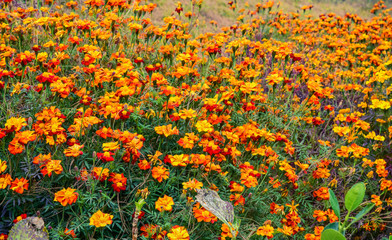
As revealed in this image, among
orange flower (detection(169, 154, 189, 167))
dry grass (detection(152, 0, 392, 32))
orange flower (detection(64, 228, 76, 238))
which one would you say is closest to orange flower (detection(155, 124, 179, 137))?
orange flower (detection(169, 154, 189, 167))

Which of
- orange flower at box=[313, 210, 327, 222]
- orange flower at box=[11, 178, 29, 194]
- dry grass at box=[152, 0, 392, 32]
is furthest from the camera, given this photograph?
dry grass at box=[152, 0, 392, 32]

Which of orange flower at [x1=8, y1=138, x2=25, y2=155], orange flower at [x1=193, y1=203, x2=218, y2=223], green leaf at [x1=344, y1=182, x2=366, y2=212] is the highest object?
green leaf at [x1=344, y1=182, x2=366, y2=212]

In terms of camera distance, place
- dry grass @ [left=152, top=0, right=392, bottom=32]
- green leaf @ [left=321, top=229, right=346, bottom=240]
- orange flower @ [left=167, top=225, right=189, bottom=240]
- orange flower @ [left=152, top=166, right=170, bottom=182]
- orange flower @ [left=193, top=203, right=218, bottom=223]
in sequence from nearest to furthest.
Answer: green leaf @ [left=321, top=229, right=346, bottom=240]
orange flower @ [left=167, top=225, right=189, bottom=240]
orange flower @ [left=193, top=203, right=218, bottom=223]
orange flower @ [left=152, top=166, right=170, bottom=182]
dry grass @ [left=152, top=0, right=392, bottom=32]

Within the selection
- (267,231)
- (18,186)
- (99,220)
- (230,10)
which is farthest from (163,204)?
(230,10)

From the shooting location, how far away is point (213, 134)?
2205 mm

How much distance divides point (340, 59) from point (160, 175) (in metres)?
3.11

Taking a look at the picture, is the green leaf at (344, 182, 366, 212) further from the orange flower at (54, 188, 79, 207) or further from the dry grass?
the dry grass

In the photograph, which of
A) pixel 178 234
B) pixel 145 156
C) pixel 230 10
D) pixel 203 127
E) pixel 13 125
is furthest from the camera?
pixel 230 10

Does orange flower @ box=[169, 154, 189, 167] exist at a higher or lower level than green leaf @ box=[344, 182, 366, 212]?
lower

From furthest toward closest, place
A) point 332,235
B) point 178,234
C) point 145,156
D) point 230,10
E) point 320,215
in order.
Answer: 1. point 230,10
2. point 320,215
3. point 145,156
4. point 178,234
5. point 332,235

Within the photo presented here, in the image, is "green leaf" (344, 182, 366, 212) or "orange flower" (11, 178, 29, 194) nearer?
"green leaf" (344, 182, 366, 212)

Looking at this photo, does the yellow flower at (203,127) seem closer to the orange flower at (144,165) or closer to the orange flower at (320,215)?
the orange flower at (144,165)

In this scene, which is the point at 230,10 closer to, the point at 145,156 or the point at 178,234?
the point at 145,156

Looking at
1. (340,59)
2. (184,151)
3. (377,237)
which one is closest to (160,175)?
(184,151)
